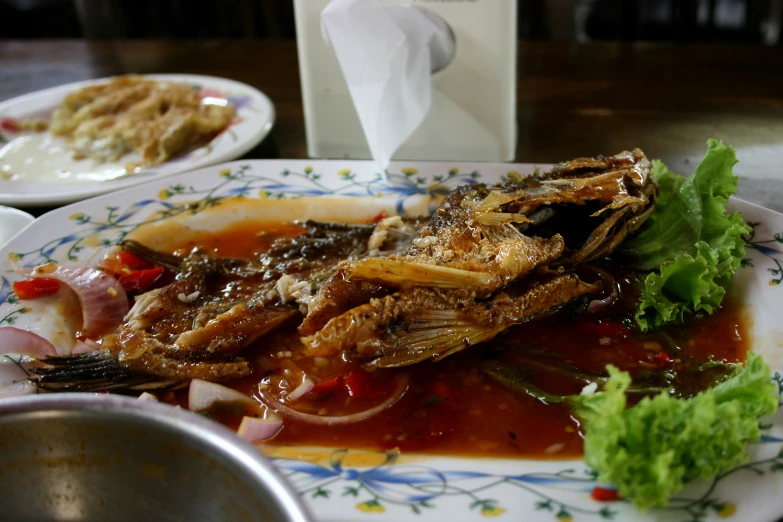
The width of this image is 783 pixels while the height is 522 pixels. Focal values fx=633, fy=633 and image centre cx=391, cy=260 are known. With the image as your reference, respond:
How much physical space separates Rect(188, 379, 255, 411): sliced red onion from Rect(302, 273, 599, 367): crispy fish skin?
0.27 metres

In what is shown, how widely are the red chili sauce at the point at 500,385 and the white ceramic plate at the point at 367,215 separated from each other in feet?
0.29

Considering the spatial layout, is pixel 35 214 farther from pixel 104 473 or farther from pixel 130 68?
pixel 130 68

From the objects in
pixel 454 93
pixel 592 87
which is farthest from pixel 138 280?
pixel 592 87

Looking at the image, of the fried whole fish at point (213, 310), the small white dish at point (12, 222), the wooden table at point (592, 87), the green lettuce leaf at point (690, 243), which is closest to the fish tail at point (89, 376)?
the fried whole fish at point (213, 310)

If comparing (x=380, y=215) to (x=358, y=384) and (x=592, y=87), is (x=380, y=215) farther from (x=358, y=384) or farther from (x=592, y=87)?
(x=592, y=87)

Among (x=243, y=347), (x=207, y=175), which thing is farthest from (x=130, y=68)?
(x=243, y=347)

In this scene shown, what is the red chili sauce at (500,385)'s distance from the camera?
1867mm

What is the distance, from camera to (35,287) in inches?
92.5

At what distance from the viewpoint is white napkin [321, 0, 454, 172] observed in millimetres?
2828

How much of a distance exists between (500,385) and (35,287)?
1728 millimetres

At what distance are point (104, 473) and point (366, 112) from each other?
2004 mm

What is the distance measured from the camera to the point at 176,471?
4.49 feet

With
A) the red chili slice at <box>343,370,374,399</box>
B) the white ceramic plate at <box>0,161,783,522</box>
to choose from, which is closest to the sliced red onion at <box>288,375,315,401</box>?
the red chili slice at <box>343,370,374,399</box>

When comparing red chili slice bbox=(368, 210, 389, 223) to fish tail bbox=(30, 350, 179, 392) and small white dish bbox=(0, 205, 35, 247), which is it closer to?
fish tail bbox=(30, 350, 179, 392)
